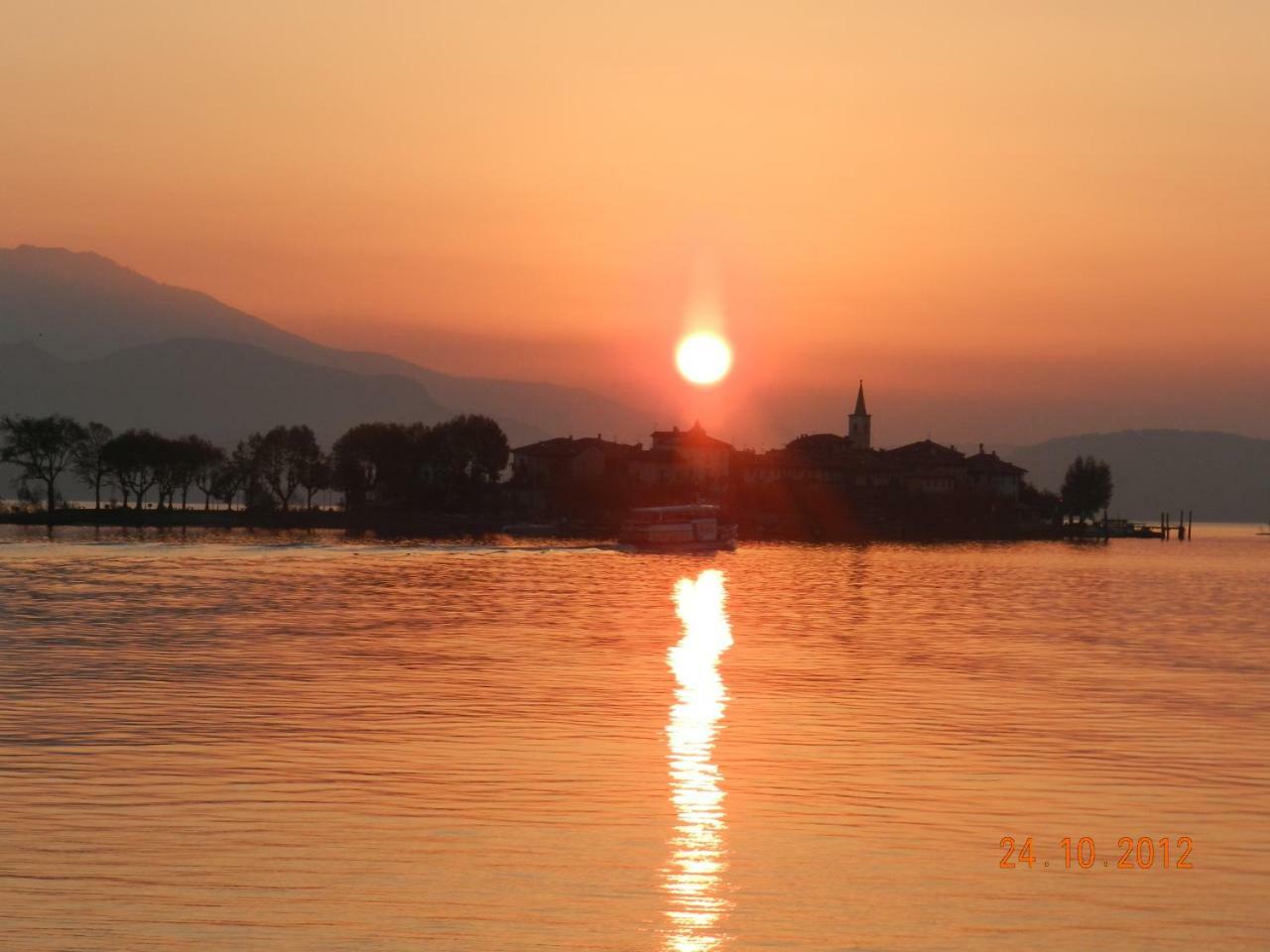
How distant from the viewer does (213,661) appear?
37.2 m

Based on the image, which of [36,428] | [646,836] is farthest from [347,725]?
[36,428]

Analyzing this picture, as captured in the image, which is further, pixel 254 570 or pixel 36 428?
pixel 36 428

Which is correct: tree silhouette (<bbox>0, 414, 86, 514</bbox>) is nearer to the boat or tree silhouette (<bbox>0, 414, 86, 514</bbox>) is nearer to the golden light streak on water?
the boat

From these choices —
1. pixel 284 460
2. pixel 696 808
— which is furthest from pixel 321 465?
pixel 696 808

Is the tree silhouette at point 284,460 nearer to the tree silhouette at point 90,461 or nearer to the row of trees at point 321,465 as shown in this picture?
the row of trees at point 321,465

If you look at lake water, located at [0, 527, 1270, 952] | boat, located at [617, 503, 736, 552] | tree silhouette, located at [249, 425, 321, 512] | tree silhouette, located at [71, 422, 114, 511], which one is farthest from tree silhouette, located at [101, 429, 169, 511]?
lake water, located at [0, 527, 1270, 952]

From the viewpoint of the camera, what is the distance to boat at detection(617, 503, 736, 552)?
449 ft

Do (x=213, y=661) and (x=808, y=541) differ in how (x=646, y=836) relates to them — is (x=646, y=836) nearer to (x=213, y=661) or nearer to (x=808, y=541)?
(x=213, y=661)

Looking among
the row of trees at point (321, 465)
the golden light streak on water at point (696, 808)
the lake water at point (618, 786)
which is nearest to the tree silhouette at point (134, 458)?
the row of trees at point (321, 465)

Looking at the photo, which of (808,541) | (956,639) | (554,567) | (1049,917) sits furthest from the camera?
(808,541)

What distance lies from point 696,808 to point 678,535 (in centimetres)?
11954

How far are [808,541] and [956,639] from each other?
12900 cm

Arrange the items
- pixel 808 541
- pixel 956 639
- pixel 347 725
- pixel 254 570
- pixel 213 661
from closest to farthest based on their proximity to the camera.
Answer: pixel 347 725
pixel 213 661
pixel 956 639
pixel 254 570
pixel 808 541
